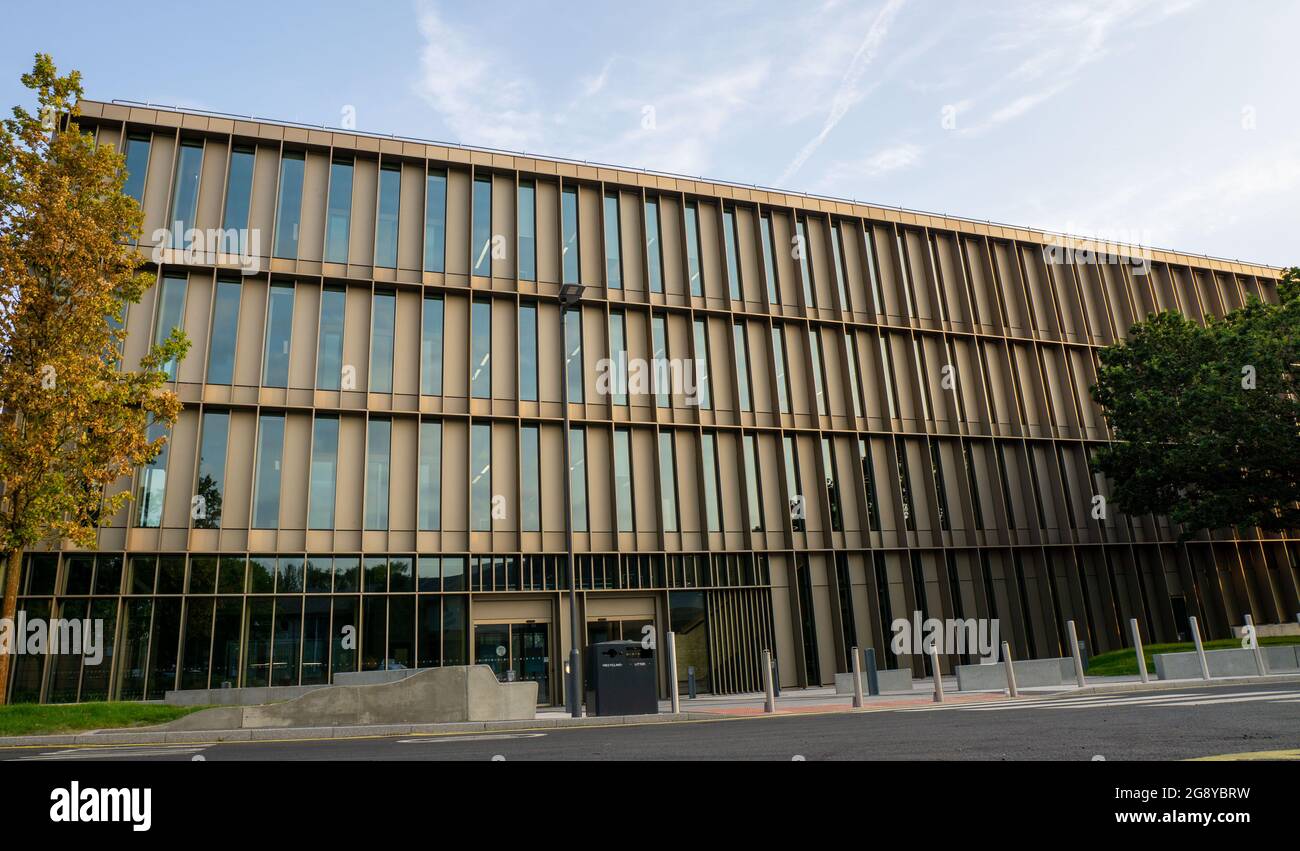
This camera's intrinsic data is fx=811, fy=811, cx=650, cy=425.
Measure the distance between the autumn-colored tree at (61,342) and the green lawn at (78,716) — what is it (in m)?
2.28

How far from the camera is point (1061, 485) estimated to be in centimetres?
3462

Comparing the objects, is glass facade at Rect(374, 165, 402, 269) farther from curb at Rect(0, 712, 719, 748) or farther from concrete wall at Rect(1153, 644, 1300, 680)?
concrete wall at Rect(1153, 644, 1300, 680)

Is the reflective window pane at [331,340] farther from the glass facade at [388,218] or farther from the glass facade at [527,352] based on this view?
the glass facade at [527,352]

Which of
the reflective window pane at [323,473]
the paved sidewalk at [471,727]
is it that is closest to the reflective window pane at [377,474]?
the reflective window pane at [323,473]

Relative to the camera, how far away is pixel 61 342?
1816cm

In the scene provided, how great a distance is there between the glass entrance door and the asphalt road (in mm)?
13079

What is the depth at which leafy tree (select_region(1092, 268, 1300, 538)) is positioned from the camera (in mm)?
27297

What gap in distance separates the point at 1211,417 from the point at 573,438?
73.2ft

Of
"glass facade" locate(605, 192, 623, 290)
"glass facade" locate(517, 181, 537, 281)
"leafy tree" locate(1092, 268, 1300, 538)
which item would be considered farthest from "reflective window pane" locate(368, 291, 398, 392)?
"leafy tree" locate(1092, 268, 1300, 538)

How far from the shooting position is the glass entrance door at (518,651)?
26.1 meters

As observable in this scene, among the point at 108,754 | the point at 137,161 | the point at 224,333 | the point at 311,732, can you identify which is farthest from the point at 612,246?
the point at 108,754

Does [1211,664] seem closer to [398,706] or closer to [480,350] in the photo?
[398,706]
